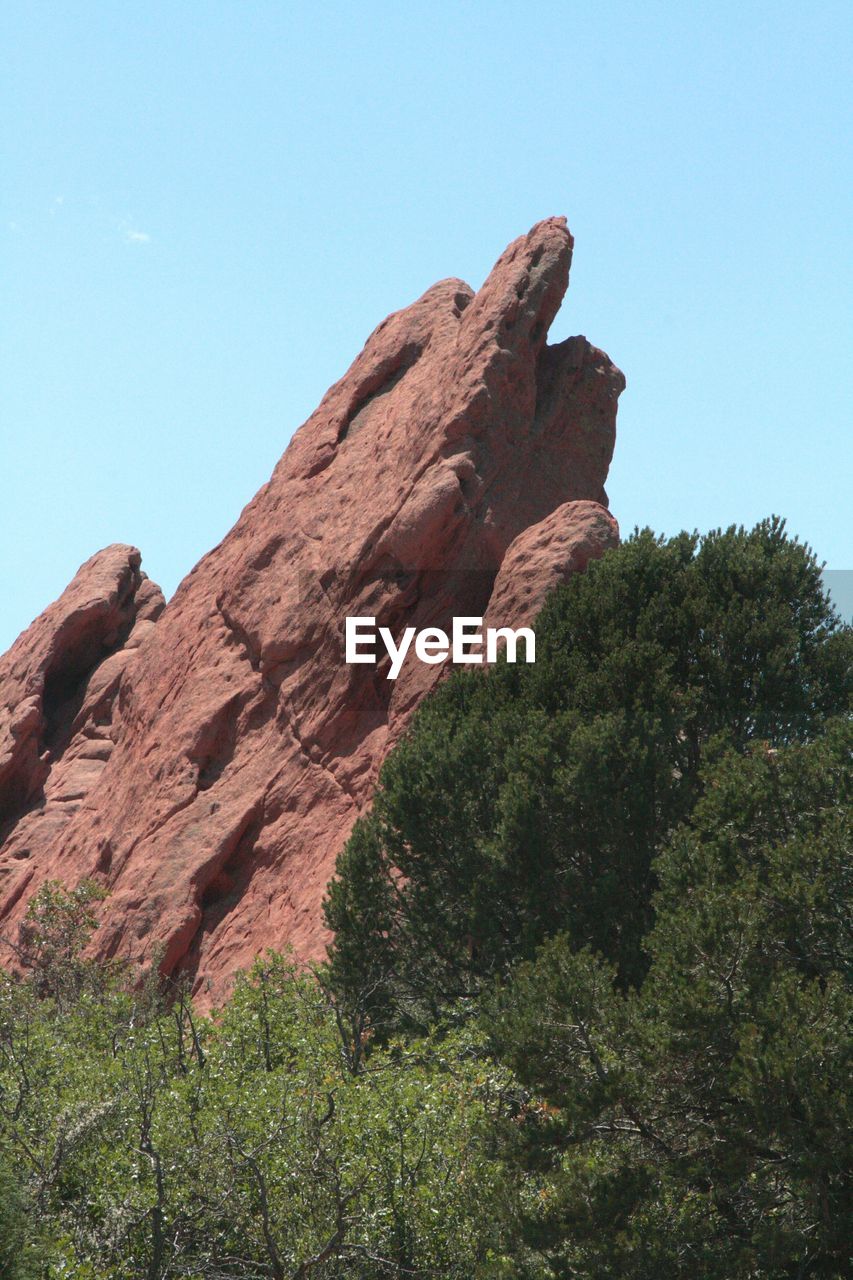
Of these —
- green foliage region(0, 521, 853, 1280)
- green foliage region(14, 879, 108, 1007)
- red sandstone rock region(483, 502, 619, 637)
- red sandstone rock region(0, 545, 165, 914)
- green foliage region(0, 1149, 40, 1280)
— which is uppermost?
red sandstone rock region(0, 545, 165, 914)

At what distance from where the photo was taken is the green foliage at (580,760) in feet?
94.9

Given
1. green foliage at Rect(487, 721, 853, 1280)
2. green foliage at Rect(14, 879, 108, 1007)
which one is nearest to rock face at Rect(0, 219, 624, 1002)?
green foliage at Rect(14, 879, 108, 1007)

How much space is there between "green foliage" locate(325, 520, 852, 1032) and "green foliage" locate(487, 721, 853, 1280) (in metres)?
7.95

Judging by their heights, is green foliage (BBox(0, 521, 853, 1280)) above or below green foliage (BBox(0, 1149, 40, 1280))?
above

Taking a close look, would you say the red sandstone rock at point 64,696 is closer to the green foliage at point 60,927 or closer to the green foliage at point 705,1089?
the green foliage at point 60,927

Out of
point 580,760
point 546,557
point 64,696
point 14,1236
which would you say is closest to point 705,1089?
point 14,1236

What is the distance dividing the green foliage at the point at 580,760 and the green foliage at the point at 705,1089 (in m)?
7.95

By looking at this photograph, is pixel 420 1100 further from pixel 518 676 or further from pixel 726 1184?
pixel 518 676

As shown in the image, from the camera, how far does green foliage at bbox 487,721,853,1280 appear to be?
16.9 m

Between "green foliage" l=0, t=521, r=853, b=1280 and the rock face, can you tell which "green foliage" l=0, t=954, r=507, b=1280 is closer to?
"green foliage" l=0, t=521, r=853, b=1280

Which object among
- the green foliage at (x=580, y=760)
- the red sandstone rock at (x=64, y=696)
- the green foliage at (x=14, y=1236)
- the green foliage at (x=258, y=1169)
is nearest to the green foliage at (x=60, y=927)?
the red sandstone rock at (x=64, y=696)

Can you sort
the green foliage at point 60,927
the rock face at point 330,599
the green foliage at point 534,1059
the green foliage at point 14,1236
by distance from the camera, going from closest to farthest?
the green foliage at point 14,1236, the green foliage at point 534,1059, the rock face at point 330,599, the green foliage at point 60,927

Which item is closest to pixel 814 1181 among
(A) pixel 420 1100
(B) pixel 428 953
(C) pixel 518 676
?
(A) pixel 420 1100

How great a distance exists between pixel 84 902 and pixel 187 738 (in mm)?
5256
